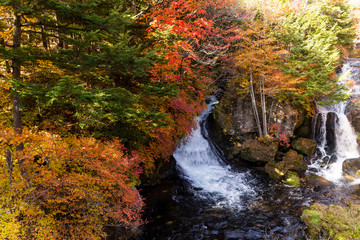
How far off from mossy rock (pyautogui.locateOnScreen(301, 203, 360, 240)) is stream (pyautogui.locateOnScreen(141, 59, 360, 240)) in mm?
621

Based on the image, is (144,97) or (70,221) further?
(144,97)

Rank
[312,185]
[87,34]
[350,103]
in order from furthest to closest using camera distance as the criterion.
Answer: [350,103]
[312,185]
[87,34]

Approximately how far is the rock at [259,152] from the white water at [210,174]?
152cm

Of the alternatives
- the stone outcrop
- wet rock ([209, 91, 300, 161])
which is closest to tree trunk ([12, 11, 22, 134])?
wet rock ([209, 91, 300, 161])

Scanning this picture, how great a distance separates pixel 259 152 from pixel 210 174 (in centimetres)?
434

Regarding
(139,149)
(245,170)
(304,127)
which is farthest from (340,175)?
(139,149)

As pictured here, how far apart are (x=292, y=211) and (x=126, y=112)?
1007cm

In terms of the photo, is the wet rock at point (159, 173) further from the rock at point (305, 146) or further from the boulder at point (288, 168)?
the rock at point (305, 146)

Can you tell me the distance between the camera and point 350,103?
15.9m

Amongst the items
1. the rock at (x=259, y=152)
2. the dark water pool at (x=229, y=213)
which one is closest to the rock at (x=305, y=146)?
the rock at (x=259, y=152)

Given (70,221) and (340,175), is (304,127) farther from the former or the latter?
(70,221)

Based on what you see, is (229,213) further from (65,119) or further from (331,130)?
(331,130)

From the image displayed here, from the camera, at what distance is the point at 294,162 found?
45.6ft

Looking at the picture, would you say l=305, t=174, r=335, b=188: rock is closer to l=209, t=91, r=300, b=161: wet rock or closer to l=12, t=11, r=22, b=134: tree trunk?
l=209, t=91, r=300, b=161: wet rock
